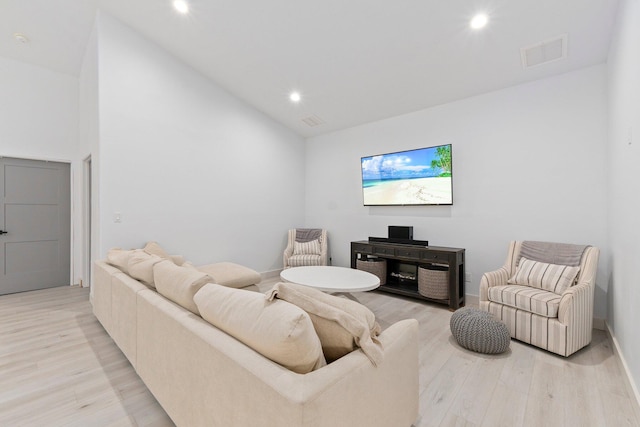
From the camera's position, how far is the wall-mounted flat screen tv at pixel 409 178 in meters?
3.85

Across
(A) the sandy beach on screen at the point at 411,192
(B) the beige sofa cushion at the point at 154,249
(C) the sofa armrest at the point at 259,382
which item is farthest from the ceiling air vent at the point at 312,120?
(C) the sofa armrest at the point at 259,382

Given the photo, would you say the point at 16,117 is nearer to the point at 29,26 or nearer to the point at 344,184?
the point at 29,26

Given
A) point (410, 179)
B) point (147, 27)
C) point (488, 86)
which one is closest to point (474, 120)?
point (488, 86)

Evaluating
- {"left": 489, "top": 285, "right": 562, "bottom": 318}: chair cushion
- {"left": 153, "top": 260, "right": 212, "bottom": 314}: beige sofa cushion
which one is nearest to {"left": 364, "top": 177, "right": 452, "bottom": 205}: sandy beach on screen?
{"left": 489, "top": 285, "right": 562, "bottom": 318}: chair cushion

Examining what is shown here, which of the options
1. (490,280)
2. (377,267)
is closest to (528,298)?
(490,280)

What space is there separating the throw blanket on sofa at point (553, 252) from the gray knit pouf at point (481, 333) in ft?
3.33

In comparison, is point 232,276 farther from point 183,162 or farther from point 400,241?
point 400,241

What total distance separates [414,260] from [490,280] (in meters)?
1.02

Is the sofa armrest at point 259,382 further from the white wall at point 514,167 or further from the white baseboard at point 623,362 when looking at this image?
the white wall at point 514,167

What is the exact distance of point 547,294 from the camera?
2.55 m

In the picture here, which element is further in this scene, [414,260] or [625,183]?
[414,260]

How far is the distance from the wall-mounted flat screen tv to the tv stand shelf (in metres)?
0.71

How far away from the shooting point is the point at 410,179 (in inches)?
164

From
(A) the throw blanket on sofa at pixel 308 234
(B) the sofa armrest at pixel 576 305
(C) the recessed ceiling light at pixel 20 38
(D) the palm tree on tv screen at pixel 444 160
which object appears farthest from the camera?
(A) the throw blanket on sofa at pixel 308 234
